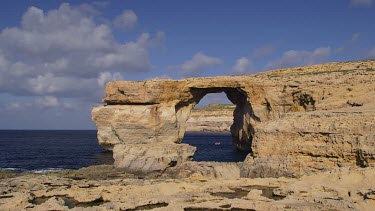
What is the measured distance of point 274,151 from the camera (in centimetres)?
3269

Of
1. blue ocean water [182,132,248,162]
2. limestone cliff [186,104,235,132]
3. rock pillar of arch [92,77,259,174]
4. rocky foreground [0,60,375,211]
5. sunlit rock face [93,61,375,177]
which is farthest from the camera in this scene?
limestone cliff [186,104,235,132]

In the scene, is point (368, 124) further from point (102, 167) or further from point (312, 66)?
point (312, 66)

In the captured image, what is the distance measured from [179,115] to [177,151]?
604 inches

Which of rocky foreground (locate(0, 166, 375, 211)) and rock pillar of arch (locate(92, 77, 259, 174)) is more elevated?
rock pillar of arch (locate(92, 77, 259, 174))

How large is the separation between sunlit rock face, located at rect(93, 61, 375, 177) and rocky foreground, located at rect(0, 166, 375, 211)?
3.25 m

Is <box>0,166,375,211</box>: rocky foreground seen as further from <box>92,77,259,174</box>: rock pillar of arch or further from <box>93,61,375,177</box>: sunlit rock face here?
<box>92,77,259,174</box>: rock pillar of arch

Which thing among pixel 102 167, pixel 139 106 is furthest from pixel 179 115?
pixel 102 167

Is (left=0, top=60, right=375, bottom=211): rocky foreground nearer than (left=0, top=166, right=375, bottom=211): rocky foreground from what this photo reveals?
No

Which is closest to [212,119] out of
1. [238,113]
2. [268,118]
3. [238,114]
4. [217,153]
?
[238,113]

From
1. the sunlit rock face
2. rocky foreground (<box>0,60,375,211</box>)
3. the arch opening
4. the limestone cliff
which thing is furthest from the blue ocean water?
the limestone cliff

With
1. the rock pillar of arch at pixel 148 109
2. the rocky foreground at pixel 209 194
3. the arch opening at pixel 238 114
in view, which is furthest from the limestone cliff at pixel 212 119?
the rocky foreground at pixel 209 194

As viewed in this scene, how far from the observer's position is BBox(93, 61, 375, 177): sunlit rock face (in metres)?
29.9

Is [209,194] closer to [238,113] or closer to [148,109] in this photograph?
[148,109]

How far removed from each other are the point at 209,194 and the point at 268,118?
28.9 m
